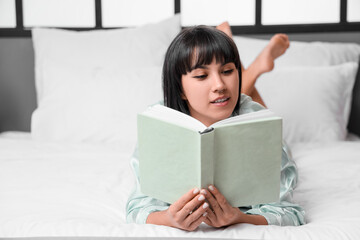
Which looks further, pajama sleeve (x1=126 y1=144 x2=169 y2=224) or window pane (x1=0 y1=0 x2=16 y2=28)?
window pane (x1=0 y1=0 x2=16 y2=28)

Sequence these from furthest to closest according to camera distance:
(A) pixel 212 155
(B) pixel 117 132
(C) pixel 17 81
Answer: (C) pixel 17 81
(B) pixel 117 132
(A) pixel 212 155

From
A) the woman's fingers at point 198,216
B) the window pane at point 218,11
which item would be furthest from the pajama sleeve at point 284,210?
the window pane at point 218,11

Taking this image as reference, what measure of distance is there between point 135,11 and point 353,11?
1.27m

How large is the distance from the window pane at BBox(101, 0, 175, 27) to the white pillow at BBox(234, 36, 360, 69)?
54 centimetres

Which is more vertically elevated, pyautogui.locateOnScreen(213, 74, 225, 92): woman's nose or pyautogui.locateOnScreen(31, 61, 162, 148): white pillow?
pyautogui.locateOnScreen(213, 74, 225, 92): woman's nose

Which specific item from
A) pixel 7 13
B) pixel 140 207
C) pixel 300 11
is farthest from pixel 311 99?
pixel 7 13

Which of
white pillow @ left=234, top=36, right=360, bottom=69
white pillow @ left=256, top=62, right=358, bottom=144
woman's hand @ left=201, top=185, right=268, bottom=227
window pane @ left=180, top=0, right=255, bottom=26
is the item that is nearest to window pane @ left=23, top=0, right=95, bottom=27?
window pane @ left=180, top=0, right=255, bottom=26

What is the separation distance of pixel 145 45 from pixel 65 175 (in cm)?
95

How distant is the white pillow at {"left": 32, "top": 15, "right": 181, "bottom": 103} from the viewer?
7.87 feet

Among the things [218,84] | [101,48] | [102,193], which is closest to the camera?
[218,84]

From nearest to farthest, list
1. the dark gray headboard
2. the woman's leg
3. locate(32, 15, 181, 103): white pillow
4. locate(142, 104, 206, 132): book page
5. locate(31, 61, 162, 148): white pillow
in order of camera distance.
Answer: locate(142, 104, 206, 132): book page
the woman's leg
locate(31, 61, 162, 148): white pillow
locate(32, 15, 181, 103): white pillow
the dark gray headboard

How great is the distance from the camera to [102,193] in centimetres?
155

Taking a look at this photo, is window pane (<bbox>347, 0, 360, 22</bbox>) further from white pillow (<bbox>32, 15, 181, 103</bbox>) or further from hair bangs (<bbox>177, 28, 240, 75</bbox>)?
hair bangs (<bbox>177, 28, 240, 75</bbox>)

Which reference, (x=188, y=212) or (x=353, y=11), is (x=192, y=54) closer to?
(x=188, y=212)
